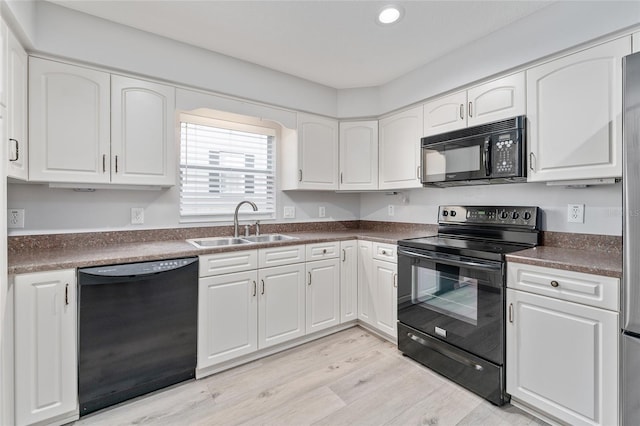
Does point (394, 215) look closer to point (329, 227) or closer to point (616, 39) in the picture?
point (329, 227)

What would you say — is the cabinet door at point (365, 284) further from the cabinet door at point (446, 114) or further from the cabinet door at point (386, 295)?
the cabinet door at point (446, 114)

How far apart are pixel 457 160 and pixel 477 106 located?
418mm

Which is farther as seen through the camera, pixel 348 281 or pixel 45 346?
pixel 348 281

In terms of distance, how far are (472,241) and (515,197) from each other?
1.54 ft

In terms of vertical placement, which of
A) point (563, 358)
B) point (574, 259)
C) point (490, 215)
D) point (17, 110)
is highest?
point (17, 110)

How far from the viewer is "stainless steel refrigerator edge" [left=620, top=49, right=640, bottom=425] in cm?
130

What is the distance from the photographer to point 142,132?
2.15m

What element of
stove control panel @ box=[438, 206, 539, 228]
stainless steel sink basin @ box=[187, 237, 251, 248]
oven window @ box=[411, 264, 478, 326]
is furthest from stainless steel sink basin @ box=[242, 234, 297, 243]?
stove control panel @ box=[438, 206, 539, 228]

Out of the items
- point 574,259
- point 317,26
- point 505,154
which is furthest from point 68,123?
point 574,259

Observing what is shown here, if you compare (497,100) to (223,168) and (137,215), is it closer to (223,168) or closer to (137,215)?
(223,168)

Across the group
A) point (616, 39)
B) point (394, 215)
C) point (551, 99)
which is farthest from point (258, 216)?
point (616, 39)

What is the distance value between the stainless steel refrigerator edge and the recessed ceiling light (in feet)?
3.97

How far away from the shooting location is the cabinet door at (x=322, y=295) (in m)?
2.60

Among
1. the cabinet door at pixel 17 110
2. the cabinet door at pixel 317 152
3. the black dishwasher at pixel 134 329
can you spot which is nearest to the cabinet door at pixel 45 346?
the black dishwasher at pixel 134 329
